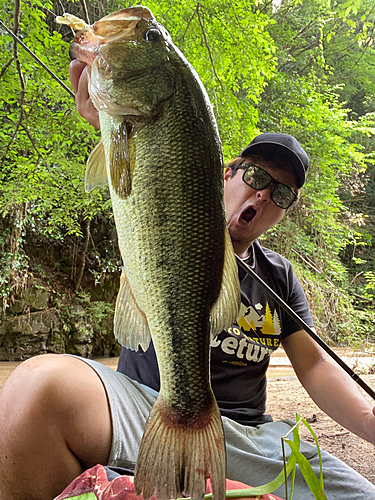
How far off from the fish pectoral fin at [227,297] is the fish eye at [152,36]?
1.50ft

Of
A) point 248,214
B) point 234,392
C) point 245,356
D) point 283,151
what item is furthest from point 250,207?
point 234,392

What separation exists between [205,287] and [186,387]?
20 centimetres

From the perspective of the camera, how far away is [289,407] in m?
3.32

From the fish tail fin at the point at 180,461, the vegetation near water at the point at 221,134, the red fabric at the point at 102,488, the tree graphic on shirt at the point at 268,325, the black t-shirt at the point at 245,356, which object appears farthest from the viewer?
the vegetation near water at the point at 221,134

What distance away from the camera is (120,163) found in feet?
2.51

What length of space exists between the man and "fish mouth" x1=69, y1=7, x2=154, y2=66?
0.14 metres

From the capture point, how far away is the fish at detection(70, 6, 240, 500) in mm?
750

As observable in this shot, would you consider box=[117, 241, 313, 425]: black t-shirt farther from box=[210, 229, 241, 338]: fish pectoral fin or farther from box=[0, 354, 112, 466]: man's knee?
box=[210, 229, 241, 338]: fish pectoral fin

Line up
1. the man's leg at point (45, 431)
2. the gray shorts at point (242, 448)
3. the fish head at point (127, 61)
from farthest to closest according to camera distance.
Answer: the gray shorts at point (242, 448), the man's leg at point (45, 431), the fish head at point (127, 61)

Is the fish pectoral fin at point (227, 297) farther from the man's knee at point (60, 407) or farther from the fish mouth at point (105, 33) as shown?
the man's knee at point (60, 407)

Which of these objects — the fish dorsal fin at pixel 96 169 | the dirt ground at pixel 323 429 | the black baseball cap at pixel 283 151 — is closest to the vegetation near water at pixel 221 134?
the black baseball cap at pixel 283 151

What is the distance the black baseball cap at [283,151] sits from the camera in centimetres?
175

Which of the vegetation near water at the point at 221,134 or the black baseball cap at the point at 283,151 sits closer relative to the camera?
the black baseball cap at the point at 283,151

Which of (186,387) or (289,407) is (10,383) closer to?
(186,387)
